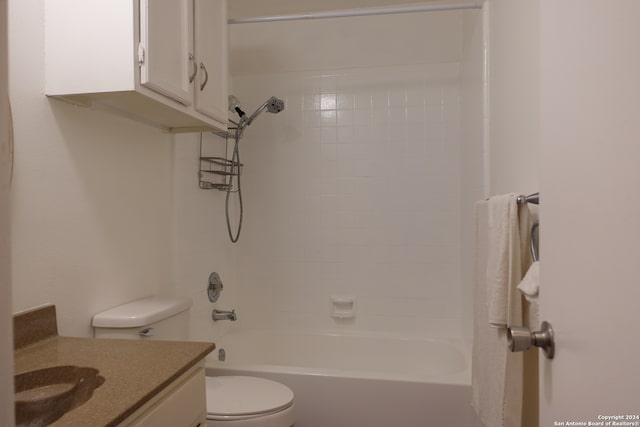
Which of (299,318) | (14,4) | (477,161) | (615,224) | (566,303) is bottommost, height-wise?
(299,318)

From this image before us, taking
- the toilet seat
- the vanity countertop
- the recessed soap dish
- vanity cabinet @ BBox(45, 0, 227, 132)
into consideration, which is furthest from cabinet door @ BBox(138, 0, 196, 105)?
the recessed soap dish

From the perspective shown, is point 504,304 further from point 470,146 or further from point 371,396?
point 470,146

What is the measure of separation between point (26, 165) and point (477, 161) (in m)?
1.94

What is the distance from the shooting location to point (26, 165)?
1.13m

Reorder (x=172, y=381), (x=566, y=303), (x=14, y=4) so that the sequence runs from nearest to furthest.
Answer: (x=566, y=303)
(x=172, y=381)
(x=14, y=4)

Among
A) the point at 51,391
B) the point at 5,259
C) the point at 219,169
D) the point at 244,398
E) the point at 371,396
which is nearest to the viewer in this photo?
the point at 5,259

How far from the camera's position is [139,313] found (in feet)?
4.63

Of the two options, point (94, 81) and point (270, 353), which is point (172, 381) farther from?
point (270, 353)

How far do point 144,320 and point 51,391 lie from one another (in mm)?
505

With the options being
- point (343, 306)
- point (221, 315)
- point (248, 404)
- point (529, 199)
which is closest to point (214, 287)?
point (221, 315)

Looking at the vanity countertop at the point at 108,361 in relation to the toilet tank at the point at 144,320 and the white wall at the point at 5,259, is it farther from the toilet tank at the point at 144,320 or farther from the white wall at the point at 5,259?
the white wall at the point at 5,259

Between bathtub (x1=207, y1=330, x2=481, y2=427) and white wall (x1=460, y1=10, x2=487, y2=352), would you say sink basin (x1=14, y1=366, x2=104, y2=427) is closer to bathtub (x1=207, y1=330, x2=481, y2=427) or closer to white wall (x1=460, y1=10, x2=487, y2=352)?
bathtub (x1=207, y1=330, x2=481, y2=427)

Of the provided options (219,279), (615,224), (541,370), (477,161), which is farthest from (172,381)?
(477,161)

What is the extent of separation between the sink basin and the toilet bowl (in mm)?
604
